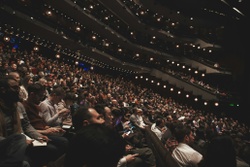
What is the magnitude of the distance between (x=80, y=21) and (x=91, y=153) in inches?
1027

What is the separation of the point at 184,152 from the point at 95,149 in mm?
2584

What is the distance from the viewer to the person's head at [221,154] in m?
2.63

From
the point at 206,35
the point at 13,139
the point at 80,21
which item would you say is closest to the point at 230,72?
the point at 206,35

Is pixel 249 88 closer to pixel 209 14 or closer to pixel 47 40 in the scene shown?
pixel 209 14

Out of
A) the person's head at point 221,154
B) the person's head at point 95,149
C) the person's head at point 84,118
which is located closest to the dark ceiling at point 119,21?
the person's head at point 84,118

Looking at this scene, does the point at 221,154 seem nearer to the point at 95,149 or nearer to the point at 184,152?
the point at 184,152

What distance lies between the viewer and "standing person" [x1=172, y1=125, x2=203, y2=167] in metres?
3.38

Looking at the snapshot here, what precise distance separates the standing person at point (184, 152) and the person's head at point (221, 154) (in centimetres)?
71

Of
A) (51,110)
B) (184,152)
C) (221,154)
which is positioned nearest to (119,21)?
(51,110)

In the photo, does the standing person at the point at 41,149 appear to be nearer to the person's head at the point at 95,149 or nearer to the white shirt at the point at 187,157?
the white shirt at the point at 187,157

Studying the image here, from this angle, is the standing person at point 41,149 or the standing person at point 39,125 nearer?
the standing person at point 41,149

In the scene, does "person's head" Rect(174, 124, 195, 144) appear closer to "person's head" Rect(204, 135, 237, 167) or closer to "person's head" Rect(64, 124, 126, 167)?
"person's head" Rect(204, 135, 237, 167)

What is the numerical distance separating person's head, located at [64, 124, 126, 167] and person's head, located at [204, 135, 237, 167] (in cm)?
174

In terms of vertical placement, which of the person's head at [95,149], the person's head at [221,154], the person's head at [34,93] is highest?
the person's head at [95,149]
